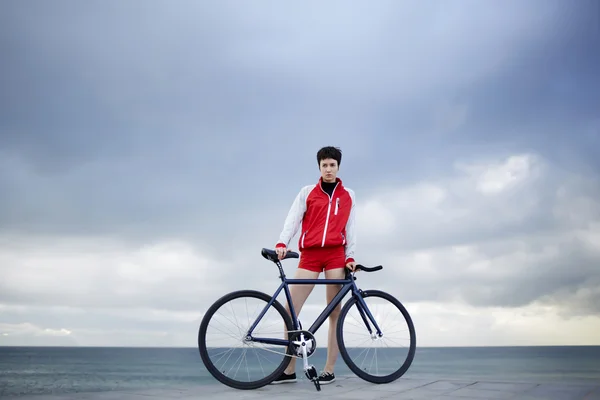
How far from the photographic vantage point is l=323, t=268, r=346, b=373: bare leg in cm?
479

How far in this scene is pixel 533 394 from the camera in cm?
432

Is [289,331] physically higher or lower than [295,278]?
lower

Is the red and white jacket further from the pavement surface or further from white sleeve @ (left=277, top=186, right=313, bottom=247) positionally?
the pavement surface

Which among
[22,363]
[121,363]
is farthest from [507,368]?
[22,363]

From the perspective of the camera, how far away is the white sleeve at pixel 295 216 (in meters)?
4.73

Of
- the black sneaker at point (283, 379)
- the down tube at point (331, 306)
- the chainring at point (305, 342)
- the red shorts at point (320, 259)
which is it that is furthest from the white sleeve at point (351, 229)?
the black sneaker at point (283, 379)

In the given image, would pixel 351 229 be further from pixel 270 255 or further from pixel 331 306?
pixel 270 255

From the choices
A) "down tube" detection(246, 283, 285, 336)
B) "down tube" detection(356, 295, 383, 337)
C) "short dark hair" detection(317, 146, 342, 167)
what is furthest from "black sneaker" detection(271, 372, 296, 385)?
"short dark hair" detection(317, 146, 342, 167)

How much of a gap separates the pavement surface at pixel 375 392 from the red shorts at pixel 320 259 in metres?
1.02

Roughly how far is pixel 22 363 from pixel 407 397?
121448 millimetres

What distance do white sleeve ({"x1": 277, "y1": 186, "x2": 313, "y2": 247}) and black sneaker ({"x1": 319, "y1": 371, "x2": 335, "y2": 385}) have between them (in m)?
1.22

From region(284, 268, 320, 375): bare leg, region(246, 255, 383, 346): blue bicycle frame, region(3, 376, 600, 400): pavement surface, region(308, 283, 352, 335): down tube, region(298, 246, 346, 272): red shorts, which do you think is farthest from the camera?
region(298, 246, 346, 272): red shorts

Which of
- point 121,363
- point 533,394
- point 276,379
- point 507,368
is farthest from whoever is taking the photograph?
point 121,363

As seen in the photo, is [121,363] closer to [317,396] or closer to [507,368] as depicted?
[507,368]
